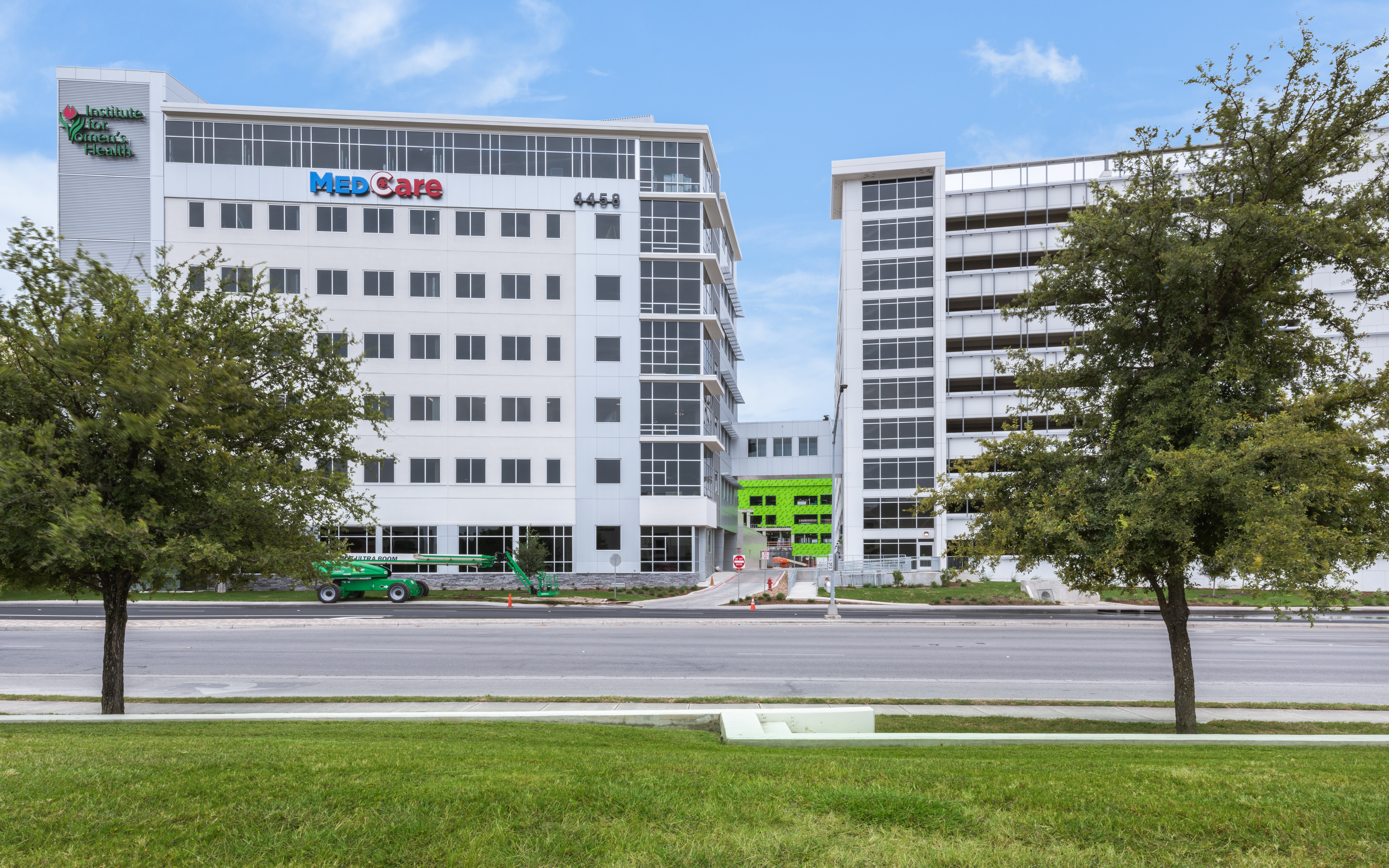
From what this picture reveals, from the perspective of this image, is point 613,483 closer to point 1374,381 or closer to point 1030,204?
point 1030,204

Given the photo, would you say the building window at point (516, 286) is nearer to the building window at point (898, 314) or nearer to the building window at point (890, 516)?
the building window at point (898, 314)

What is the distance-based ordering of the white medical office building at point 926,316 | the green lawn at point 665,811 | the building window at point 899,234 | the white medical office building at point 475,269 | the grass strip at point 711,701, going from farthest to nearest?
the building window at point 899,234, the white medical office building at point 926,316, the white medical office building at point 475,269, the grass strip at point 711,701, the green lawn at point 665,811

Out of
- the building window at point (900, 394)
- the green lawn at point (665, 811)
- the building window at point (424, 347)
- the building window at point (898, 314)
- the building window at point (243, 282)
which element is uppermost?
the building window at point (898, 314)

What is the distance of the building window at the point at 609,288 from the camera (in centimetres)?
4756

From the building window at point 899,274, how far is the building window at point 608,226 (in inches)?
709

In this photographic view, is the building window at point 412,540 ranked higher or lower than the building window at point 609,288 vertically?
lower

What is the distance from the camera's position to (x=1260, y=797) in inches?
228

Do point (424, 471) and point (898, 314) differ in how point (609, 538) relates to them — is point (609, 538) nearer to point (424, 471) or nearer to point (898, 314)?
point (424, 471)

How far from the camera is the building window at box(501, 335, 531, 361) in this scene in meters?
47.1

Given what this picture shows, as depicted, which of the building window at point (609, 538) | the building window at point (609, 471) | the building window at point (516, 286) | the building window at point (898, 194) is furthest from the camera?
the building window at point (898, 194)

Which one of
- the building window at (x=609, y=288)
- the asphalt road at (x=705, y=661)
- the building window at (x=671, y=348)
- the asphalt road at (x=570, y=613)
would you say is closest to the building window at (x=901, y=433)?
the building window at (x=671, y=348)

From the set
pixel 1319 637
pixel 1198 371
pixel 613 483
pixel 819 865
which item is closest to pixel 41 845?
pixel 819 865

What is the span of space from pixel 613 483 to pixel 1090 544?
38357 millimetres

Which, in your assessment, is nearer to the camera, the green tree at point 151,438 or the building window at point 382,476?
the green tree at point 151,438
